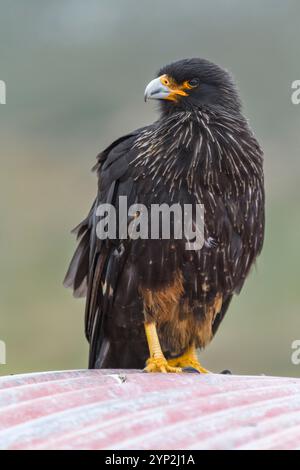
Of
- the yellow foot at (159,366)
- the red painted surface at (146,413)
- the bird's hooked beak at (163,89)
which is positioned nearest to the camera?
the red painted surface at (146,413)

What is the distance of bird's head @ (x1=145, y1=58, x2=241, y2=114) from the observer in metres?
4.39

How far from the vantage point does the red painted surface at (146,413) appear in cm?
245

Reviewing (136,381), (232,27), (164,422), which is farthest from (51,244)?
(164,422)

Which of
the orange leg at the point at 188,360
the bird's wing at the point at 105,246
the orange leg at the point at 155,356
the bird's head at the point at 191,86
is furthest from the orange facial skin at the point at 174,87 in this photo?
the orange leg at the point at 188,360

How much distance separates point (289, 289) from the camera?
905 centimetres

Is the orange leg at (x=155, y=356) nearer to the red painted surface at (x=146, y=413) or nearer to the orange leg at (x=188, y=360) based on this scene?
the orange leg at (x=188, y=360)

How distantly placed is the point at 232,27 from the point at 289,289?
4064 millimetres

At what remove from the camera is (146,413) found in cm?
267

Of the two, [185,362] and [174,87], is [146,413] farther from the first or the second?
[174,87]

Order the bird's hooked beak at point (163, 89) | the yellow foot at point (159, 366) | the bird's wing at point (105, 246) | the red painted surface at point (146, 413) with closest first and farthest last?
the red painted surface at point (146, 413) → the yellow foot at point (159, 366) → the bird's wing at point (105, 246) → the bird's hooked beak at point (163, 89)

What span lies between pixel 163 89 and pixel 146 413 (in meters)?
2.08

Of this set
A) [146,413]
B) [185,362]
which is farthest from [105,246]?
[146,413]

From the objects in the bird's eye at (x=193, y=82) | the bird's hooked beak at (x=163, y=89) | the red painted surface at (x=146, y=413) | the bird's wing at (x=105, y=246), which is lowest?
the red painted surface at (x=146, y=413)

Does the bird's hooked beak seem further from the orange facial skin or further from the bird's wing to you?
the bird's wing
